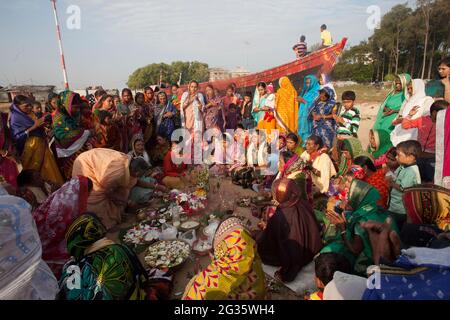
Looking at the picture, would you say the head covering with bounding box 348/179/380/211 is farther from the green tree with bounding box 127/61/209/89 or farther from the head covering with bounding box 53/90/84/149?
the green tree with bounding box 127/61/209/89

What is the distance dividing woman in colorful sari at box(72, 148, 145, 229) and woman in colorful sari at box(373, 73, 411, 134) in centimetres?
523

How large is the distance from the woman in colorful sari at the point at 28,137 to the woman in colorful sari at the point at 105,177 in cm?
118

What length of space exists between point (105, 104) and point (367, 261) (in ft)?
18.6

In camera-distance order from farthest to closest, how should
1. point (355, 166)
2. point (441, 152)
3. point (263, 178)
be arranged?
point (263, 178) < point (355, 166) < point (441, 152)

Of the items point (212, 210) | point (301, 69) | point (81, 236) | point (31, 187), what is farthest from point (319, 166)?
point (301, 69)

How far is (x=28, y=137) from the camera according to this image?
474 centimetres

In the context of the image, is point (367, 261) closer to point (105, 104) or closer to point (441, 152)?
point (441, 152)

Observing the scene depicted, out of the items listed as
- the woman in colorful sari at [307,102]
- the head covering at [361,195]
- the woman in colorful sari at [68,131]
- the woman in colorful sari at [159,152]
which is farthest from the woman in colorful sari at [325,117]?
the woman in colorful sari at [68,131]

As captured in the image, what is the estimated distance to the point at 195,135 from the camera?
297 inches

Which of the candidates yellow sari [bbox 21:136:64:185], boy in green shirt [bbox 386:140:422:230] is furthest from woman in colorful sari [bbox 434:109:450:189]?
yellow sari [bbox 21:136:64:185]

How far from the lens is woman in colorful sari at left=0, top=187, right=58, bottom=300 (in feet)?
5.74

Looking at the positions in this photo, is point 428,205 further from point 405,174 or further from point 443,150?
point 443,150

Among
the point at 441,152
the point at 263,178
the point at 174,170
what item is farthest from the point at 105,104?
the point at 441,152

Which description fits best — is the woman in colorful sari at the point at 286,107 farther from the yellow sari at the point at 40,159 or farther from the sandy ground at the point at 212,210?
the yellow sari at the point at 40,159
